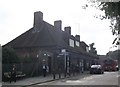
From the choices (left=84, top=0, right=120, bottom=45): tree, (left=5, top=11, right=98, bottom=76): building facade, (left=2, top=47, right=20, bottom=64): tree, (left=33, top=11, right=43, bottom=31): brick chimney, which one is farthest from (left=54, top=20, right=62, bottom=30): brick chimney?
(left=84, top=0, right=120, bottom=45): tree

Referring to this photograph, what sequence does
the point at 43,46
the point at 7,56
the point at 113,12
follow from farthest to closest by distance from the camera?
1. the point at 43,46
2. the point at 7,56
3. the point at 113,12

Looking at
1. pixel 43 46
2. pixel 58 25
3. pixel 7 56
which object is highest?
pixel 58 25

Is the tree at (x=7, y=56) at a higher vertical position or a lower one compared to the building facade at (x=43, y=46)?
lower

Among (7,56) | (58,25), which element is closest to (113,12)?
(7,56)

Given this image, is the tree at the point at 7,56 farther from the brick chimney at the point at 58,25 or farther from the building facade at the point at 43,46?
the brick chimney at the point at 58,25

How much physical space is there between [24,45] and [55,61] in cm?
590

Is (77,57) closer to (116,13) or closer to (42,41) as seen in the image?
(42,41)

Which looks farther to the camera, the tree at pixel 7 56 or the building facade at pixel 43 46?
the building facade at pixel 43 46

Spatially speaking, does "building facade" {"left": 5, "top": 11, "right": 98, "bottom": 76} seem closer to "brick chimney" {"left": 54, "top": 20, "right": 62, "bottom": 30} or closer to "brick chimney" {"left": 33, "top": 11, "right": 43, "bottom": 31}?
"brick chimney" {"left": 33, "top": 11, "right": 43, "bottom": 31}

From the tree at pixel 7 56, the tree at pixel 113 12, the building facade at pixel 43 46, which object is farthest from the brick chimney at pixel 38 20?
the tree at pixel 113 12

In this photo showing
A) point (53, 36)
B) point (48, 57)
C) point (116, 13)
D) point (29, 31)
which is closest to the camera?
point (116, 13)

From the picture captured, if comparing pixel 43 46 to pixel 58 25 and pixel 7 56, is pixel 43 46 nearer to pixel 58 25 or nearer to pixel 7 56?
pixel 58 25

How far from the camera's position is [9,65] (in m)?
32.5

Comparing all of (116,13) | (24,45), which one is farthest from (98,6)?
(24,45)
